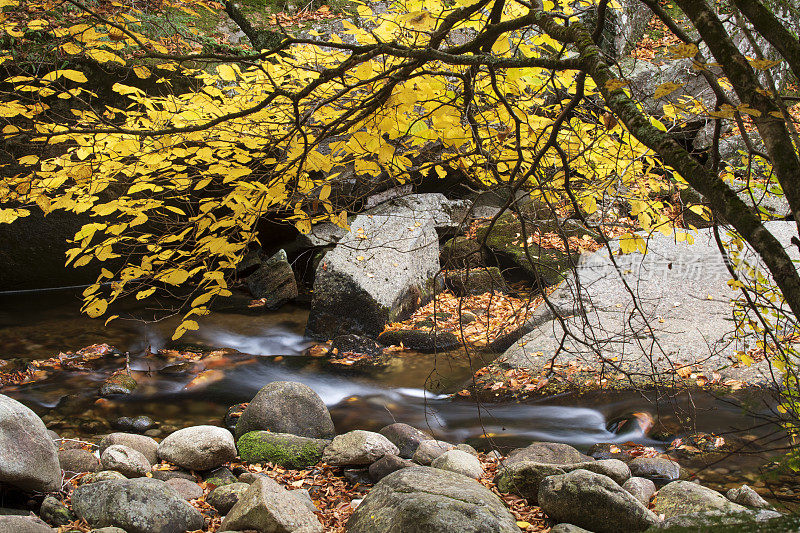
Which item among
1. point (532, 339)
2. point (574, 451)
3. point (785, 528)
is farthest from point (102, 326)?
point (785, 528)

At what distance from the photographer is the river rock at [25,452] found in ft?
10.9

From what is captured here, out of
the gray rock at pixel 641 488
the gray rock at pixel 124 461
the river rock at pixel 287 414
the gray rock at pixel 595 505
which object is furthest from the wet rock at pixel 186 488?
the gray rock at pixel 641 488

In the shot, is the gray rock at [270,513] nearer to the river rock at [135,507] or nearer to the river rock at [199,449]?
the river rock at [135,507]

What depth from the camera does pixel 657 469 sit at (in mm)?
4199

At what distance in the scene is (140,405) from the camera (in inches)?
228

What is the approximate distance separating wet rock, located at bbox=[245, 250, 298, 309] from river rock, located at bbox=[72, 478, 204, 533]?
589cm

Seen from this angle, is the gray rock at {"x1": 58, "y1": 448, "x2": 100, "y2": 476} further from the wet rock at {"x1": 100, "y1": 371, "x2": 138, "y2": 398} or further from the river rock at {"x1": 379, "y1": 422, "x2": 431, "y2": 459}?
the river rock at {"x1": 379, "y1": 422, "x2": 431, "y2": 459}

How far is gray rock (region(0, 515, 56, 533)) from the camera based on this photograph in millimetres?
2715

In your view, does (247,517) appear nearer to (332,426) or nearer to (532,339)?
(332,426)

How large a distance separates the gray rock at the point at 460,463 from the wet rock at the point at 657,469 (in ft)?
4.17

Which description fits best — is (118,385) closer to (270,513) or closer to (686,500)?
(270,513)

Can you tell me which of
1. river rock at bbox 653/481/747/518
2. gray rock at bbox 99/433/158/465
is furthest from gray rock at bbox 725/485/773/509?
gray rock at bbox 99/433/158/465

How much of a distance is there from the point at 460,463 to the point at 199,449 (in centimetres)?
215

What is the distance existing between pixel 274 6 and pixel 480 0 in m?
10.7
